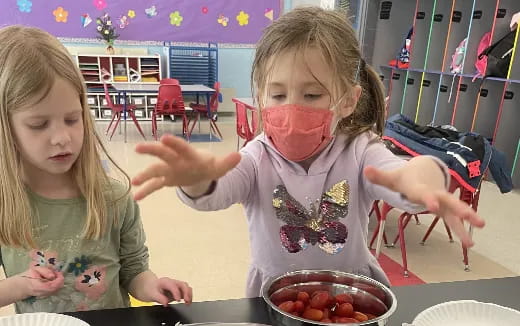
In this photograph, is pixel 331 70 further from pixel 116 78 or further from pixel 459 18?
pixel 116 78

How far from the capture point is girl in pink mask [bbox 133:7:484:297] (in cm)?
86

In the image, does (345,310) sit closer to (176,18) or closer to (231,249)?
(231,249)

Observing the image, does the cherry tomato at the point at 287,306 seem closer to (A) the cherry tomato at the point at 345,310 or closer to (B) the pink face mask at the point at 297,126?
(A) the cherry tomato at the point at 345,310

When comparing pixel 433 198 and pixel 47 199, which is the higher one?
pixel 433 198

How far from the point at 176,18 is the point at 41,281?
6.13 meters

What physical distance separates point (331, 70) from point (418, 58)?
4727 mm

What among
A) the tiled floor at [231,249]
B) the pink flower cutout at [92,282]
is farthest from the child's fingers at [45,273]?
the tiled floor at [231,249]

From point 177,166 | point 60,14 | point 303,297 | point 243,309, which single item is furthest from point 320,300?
point 60,14

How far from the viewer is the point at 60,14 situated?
6062 mm

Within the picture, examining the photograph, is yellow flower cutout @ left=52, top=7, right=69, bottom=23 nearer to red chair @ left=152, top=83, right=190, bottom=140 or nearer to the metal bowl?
red chair @ left=152, top=83, right=190, bottom=140

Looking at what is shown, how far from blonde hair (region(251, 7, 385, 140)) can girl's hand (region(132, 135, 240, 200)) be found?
0.36 metres

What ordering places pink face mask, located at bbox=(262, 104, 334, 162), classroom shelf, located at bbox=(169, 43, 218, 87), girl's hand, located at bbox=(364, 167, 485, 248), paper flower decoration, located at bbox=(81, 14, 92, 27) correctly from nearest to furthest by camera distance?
girl's hand, located at bbox=(364, 167, 485, 248), pink face mask, located at bbox=(262, 104, 334, 162), paper flower decoration, located at bbox=(81, 14, 92, 27), classroom shelf, located at bbox=(169, 43, 218, 87)

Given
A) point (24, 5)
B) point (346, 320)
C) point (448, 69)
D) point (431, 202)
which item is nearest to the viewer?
point (431, 202)

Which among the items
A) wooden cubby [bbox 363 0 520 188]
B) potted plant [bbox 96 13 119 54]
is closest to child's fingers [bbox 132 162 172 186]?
wooden cubby [bbox 363 0 520 188]
